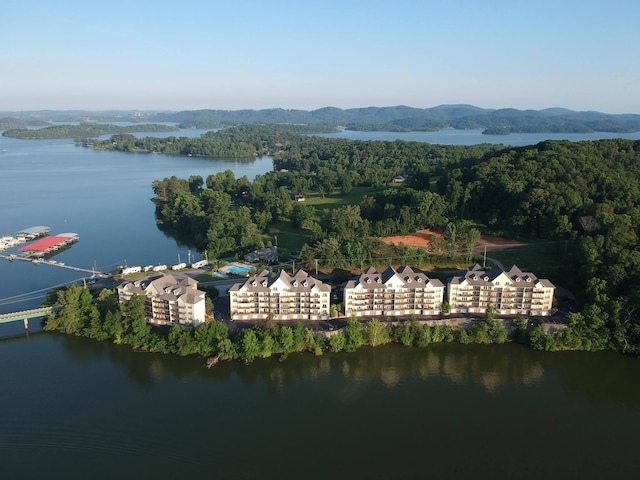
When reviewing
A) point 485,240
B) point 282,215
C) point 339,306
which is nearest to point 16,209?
point 282,215

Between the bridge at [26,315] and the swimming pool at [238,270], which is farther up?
the swimming pool at [238,270]

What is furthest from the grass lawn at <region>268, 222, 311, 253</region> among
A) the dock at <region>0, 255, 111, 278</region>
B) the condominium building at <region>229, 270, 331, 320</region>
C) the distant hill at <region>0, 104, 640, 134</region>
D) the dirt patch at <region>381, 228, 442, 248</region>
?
the distant hill at <region>0, 104, 640, 134</region>

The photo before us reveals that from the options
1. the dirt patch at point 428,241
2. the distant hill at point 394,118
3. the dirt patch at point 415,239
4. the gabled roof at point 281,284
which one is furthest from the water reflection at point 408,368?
the distant hill at point 394,118

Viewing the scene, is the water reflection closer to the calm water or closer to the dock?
the calm water

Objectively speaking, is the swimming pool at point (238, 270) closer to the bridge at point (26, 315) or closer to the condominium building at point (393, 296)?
the condominium building at point (393, 296)

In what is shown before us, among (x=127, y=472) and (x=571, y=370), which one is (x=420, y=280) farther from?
(x=127, y=472)

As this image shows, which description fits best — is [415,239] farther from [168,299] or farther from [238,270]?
[168,299]
